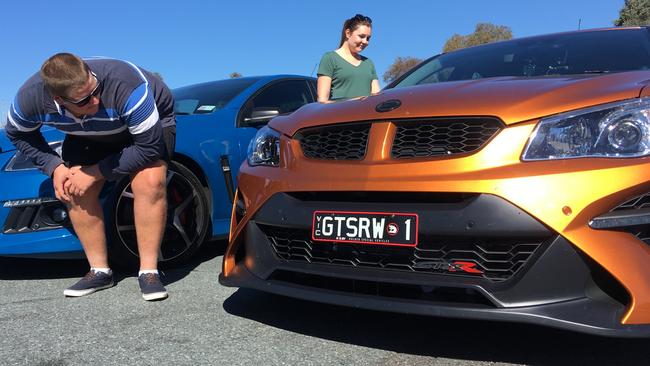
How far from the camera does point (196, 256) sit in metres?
4.07

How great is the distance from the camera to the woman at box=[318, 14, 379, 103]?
4.48 m

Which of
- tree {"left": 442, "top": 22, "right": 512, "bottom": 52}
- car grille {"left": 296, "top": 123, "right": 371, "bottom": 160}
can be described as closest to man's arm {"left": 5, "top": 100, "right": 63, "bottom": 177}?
car grille {"left": 296, "top": 123, "right": 371, "bottom": 160}

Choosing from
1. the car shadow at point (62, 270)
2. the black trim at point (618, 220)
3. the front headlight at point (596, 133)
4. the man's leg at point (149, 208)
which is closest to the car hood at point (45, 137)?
the man's leg at point (149, 208)

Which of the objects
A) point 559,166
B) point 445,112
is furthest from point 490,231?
point 445,112

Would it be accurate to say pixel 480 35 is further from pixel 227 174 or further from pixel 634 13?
pixel 227 174

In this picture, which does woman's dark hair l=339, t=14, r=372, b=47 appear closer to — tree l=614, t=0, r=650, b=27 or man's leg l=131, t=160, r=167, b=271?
man's leg l=131, t=160, r=167, b=271

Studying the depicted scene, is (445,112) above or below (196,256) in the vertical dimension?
above

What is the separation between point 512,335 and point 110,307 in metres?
1.97

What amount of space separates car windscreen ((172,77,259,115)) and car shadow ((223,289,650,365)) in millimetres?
1769

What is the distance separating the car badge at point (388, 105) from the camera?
7.63 feet

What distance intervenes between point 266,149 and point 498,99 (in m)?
1.10

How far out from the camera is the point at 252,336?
2.47 metres

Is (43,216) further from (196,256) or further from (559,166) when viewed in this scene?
(559,166)

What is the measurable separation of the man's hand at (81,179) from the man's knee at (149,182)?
200 millimetres
